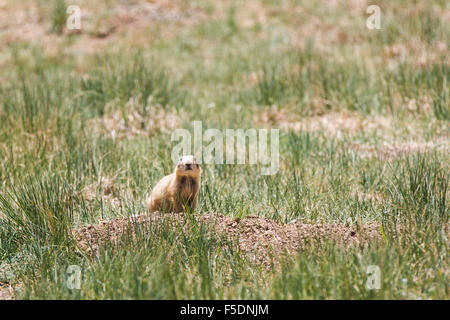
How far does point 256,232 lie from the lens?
15.5 ft

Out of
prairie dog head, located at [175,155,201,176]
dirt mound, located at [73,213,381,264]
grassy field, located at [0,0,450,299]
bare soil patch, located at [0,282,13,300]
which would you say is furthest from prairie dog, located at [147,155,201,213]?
bare soil patch, located at [0,282,13,300]

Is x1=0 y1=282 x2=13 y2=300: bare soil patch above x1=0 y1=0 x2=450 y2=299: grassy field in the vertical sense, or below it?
below

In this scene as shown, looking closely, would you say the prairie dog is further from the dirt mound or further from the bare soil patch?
the bare soil patch

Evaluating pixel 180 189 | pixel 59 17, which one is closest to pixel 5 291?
pixel 180 189

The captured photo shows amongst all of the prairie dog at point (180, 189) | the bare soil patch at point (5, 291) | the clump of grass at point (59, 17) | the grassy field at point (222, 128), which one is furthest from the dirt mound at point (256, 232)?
the clump of grass at point (59, 17)

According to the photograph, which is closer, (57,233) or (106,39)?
(57,233)

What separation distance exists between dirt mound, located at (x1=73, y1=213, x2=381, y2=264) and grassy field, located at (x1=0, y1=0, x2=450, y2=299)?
0.38 feet

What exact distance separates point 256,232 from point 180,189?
869mm

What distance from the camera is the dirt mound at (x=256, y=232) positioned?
14.4 feet

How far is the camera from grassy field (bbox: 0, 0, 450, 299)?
3947 mm

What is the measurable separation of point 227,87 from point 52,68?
397 centimetres

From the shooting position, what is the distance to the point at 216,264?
4289 millimetres
